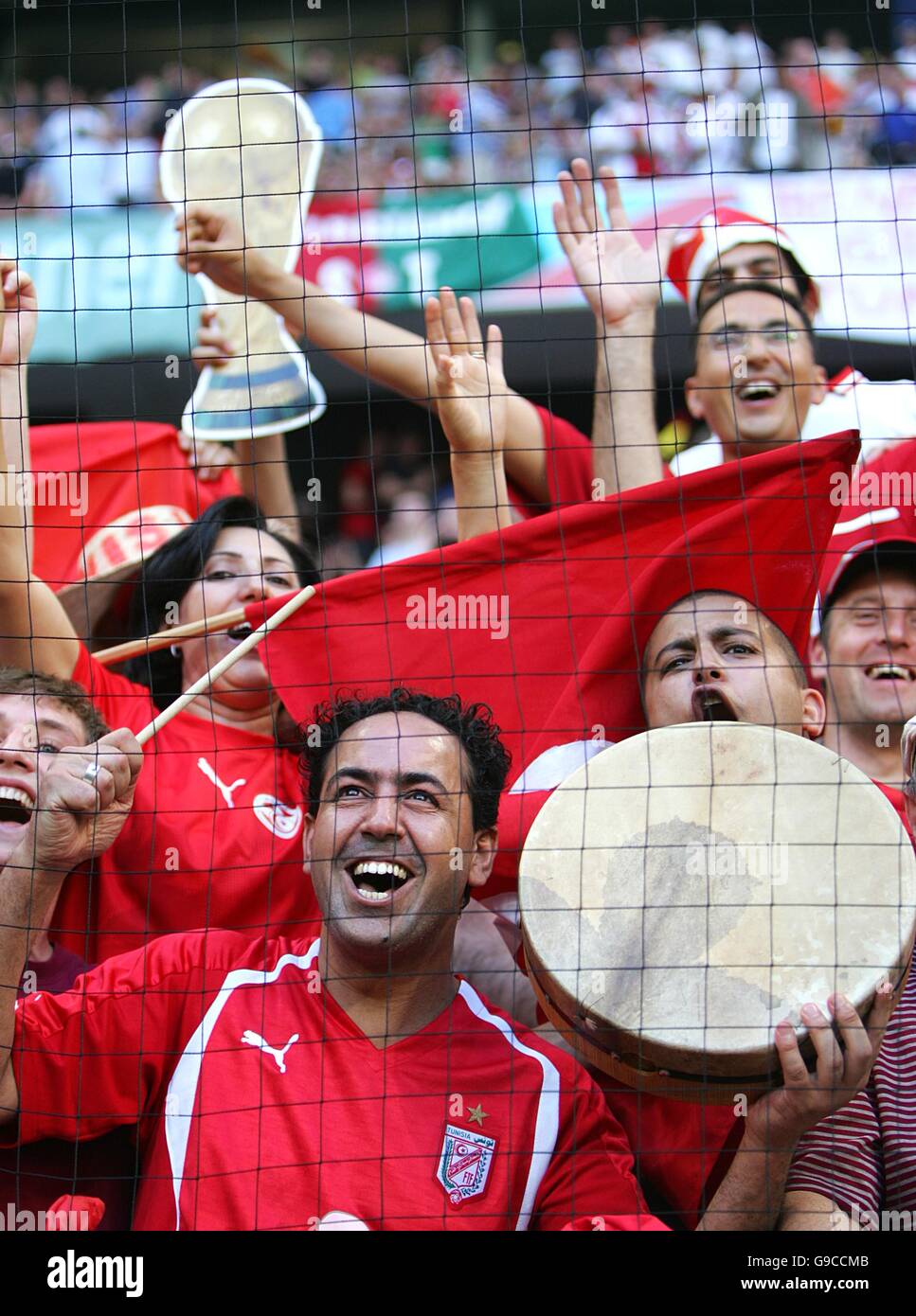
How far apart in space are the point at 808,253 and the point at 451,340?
248cm

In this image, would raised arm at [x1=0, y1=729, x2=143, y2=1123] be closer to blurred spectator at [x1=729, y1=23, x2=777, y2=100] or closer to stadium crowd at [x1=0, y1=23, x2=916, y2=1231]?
stadium crowd at [x1=0, y1=23, x2=916, y2=1231]

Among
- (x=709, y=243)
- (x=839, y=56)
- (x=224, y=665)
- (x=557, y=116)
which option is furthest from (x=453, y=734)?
(x=839, y=56)

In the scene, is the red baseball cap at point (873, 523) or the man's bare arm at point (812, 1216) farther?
the red baseball cap at point (873, 523)

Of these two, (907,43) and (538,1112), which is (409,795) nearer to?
(538,1112)

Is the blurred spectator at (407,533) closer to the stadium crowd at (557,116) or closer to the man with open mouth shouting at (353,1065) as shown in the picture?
the stadium crowd at (557,116)

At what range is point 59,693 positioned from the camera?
362cm

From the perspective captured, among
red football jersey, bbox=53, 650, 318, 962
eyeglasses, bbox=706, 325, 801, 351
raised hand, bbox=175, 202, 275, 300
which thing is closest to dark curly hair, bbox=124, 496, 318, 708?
red football jersey, bbox=53, 650, 318, 962

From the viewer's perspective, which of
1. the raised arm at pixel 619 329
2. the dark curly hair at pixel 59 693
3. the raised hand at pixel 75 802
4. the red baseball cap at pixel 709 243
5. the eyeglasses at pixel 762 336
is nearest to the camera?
the raised hand at pixel 75 802

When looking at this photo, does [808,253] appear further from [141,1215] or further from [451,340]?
[141,1215]

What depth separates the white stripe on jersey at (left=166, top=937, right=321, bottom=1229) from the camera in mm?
2969

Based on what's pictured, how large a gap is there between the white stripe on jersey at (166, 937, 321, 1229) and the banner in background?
357 cm

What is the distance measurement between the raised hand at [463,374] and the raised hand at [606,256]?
1.35ft

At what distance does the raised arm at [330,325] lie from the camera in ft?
13.6

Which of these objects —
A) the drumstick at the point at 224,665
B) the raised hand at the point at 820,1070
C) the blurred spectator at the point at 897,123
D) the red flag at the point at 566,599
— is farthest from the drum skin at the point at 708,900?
the blurred spectator at the point at 897,123
